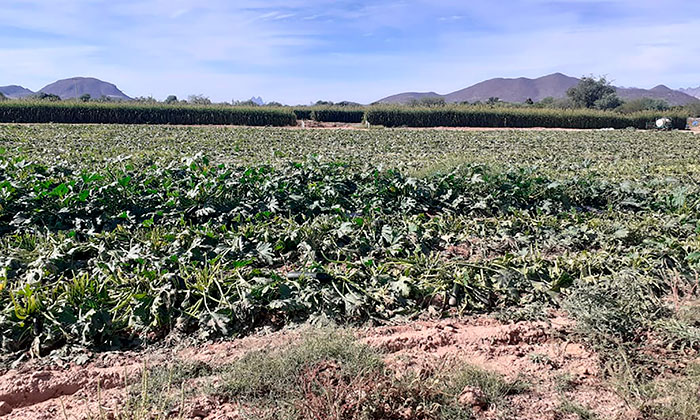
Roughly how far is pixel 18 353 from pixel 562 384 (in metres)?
3.59

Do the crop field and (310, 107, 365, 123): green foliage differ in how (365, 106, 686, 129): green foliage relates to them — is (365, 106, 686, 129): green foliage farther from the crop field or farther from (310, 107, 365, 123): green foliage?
the crop field

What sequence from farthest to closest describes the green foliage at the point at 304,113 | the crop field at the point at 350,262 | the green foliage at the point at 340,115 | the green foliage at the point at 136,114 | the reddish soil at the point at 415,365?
the green foliage at the point at 304,113 → the green foliage at the point at 340,115 → the green foliage at the point at 136,114 → the crop field at the point at 350,262 → the reddish soil at the point at 415,365

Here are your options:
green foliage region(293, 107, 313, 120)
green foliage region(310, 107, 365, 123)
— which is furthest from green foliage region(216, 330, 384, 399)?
green foliage region(293, 107, 313, 120)

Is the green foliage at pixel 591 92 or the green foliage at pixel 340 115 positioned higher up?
the green foliage at pixel 591 92

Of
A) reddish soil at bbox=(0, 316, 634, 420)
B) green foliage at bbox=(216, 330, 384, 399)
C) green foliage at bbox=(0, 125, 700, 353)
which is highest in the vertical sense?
green foliage at bbox=(0, 125, 700, 353)

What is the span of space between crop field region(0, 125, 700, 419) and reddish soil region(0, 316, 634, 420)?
0.10 meters

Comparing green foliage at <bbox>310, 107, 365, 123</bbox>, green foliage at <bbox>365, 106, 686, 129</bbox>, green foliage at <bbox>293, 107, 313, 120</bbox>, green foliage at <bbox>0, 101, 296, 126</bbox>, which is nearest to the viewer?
green foliage at <bbox>0, 101, 296, 126</bbox>

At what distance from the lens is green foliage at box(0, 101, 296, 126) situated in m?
36.0

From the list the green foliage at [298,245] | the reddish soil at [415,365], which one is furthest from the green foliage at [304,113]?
the reddish soil at [415,365]

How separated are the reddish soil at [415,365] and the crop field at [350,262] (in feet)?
0.32

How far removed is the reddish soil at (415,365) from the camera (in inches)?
105

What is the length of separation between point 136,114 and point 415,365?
40846mm

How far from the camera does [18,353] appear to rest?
10.7ft

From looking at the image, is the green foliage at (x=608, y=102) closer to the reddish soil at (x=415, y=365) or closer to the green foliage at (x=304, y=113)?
the green foliage at (x=304, y=113)
